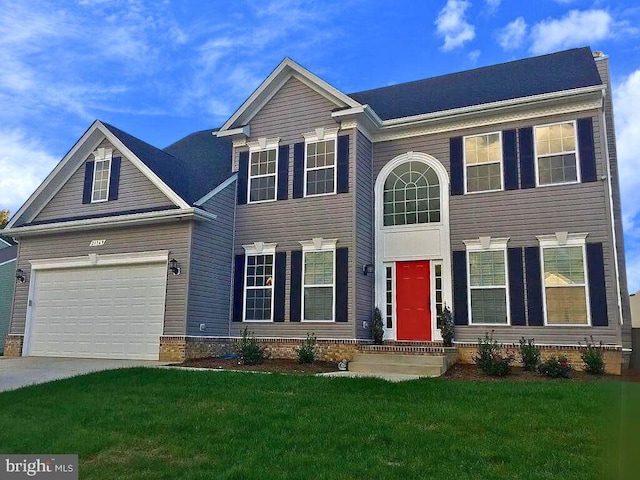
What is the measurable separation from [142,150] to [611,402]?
54.3 ft

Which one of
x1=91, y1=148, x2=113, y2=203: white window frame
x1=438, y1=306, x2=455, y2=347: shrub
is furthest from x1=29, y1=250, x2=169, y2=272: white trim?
x1=438, y1=306, x2=455, y2=347: shrub

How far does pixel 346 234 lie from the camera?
14.1 metres

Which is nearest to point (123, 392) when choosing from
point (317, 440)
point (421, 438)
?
point (317, 440)

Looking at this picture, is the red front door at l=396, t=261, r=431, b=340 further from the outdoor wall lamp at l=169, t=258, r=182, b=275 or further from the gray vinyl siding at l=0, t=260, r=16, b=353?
the gray vinyl siding at l=0, t=260, r=16, b=353

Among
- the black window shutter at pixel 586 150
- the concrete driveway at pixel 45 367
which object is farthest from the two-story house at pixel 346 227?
the concrete driveway at pixel 45 367

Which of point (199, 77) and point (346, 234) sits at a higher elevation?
point (199, 77)

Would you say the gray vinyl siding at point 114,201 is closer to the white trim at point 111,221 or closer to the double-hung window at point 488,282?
the white trim at point 111,221

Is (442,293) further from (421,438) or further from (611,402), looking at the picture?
(611,402)

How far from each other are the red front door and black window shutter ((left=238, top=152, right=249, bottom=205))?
492 cm

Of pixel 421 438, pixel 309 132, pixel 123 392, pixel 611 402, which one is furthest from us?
pixel 309 132

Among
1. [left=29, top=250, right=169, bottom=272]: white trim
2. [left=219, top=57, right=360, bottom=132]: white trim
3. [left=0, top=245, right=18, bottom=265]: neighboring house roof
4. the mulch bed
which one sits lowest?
the mulch bed

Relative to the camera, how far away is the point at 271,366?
1270 centimetres

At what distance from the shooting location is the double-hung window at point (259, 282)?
1495 cm

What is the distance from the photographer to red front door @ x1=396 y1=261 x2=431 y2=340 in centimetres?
1399
